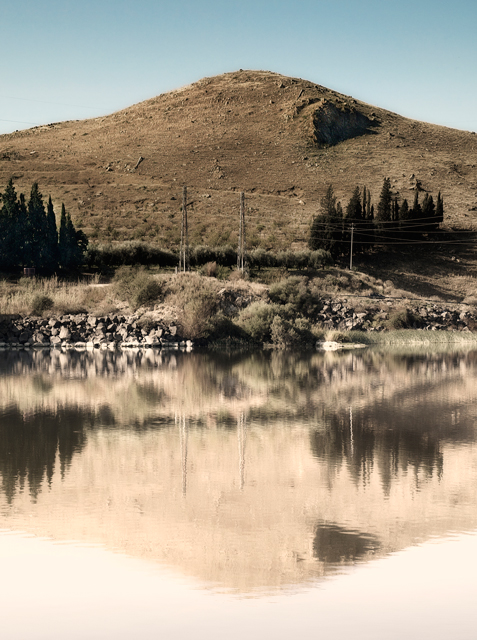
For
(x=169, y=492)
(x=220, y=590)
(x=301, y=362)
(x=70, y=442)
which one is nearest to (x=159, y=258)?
(x=301, y=362)

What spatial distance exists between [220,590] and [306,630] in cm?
104

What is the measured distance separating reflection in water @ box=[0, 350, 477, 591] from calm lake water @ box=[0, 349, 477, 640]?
32mm

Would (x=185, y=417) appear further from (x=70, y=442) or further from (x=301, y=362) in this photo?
(x=301, y=362)

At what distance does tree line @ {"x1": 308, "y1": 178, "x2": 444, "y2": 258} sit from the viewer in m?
57.0

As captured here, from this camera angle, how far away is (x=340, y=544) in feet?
24.0

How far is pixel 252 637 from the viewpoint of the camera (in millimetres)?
5277

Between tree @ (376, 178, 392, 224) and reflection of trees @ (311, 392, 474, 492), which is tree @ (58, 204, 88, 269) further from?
reflection of trees @ (311, 392, 474, 492)

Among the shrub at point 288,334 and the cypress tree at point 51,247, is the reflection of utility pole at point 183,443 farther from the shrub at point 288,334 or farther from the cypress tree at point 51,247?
the cypress tree at point 51,247

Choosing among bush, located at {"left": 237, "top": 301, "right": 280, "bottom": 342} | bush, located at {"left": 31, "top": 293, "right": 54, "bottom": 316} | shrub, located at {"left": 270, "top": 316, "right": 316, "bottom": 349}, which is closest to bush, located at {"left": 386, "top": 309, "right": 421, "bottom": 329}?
shrub, located at {"left": 270, "top": 316, "right": 316, "bottom": 349}

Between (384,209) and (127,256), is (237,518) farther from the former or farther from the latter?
(384,209)

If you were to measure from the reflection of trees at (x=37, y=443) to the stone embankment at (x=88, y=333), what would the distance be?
18403 millimetres

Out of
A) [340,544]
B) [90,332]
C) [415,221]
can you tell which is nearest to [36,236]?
[90,332]

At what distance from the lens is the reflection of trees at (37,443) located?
1009 cm

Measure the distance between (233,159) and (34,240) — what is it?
140 feet
